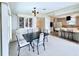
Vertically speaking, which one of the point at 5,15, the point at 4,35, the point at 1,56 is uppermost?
the point at 5,15

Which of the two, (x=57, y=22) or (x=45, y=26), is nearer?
(x=45, y=26)

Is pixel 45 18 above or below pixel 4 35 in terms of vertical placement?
above

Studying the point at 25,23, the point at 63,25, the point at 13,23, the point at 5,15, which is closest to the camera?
the point at 5,15

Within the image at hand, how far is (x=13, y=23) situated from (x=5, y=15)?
192 inches

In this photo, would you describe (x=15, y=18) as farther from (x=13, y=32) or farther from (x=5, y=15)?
(x=5, y=15)

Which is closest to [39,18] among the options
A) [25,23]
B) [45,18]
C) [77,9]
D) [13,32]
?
[45,18]

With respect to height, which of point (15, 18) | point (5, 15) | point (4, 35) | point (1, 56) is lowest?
point (1, 56)

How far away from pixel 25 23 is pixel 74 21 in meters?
4.32

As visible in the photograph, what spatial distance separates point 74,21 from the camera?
8.58m

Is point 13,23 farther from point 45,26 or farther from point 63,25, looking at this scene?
point 63,25

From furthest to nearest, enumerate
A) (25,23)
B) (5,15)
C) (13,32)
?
1. (25,23)
2. (13,32)
3. (5,15)

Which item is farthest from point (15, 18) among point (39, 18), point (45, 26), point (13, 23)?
point (45, 26)

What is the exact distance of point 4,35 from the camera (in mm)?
1396

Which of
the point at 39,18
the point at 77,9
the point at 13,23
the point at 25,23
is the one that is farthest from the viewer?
the point at 39,18
